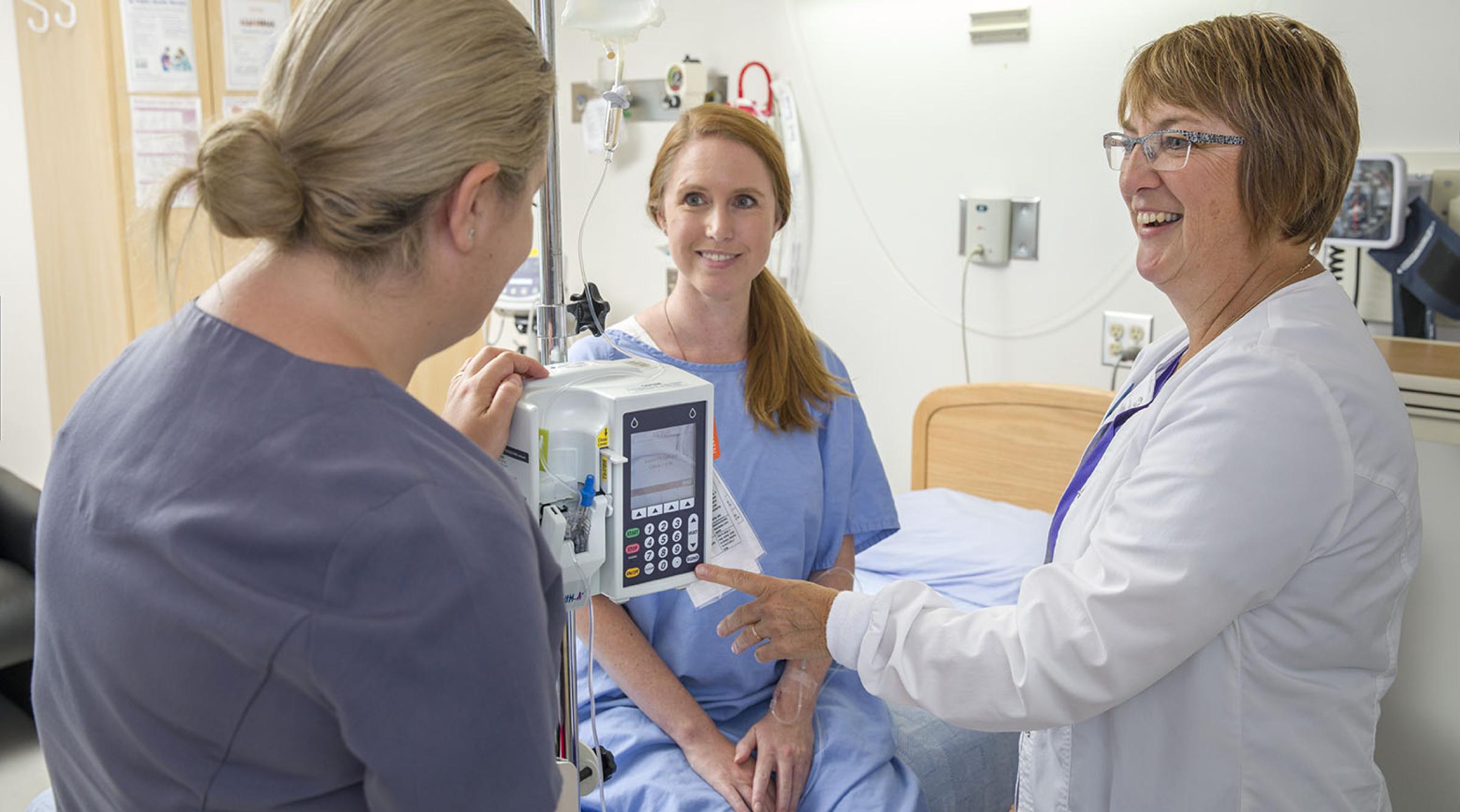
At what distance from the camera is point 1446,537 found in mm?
2031

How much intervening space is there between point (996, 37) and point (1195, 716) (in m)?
1.82

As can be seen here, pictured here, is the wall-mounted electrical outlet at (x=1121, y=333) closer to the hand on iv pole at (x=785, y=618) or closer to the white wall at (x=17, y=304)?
the hand on iv pole at (x=785, y=618)

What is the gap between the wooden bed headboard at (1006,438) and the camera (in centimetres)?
249

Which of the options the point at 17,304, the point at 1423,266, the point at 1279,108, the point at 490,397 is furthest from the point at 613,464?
the point at 17,304

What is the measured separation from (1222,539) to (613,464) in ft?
1.90

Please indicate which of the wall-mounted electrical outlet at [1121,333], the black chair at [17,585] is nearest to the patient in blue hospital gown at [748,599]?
the wall-mounted electrical outlet at [1121,333]

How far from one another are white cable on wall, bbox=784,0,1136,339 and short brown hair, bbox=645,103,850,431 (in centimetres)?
102

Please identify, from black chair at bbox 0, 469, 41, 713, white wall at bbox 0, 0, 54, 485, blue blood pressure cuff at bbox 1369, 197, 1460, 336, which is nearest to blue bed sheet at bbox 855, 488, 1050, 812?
blue blood pressure cuff at bbox 1369, 197, 1460, 336

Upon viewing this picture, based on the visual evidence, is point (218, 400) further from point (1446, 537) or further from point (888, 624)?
point (1446, 537)

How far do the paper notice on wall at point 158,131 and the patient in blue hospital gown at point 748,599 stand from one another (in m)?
2.20

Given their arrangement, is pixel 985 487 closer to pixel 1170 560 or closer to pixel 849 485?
pixel 849 485

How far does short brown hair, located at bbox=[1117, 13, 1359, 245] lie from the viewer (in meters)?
1.15

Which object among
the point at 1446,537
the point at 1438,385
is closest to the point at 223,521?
the point at 1438,385

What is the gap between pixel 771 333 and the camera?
170 centimetres
